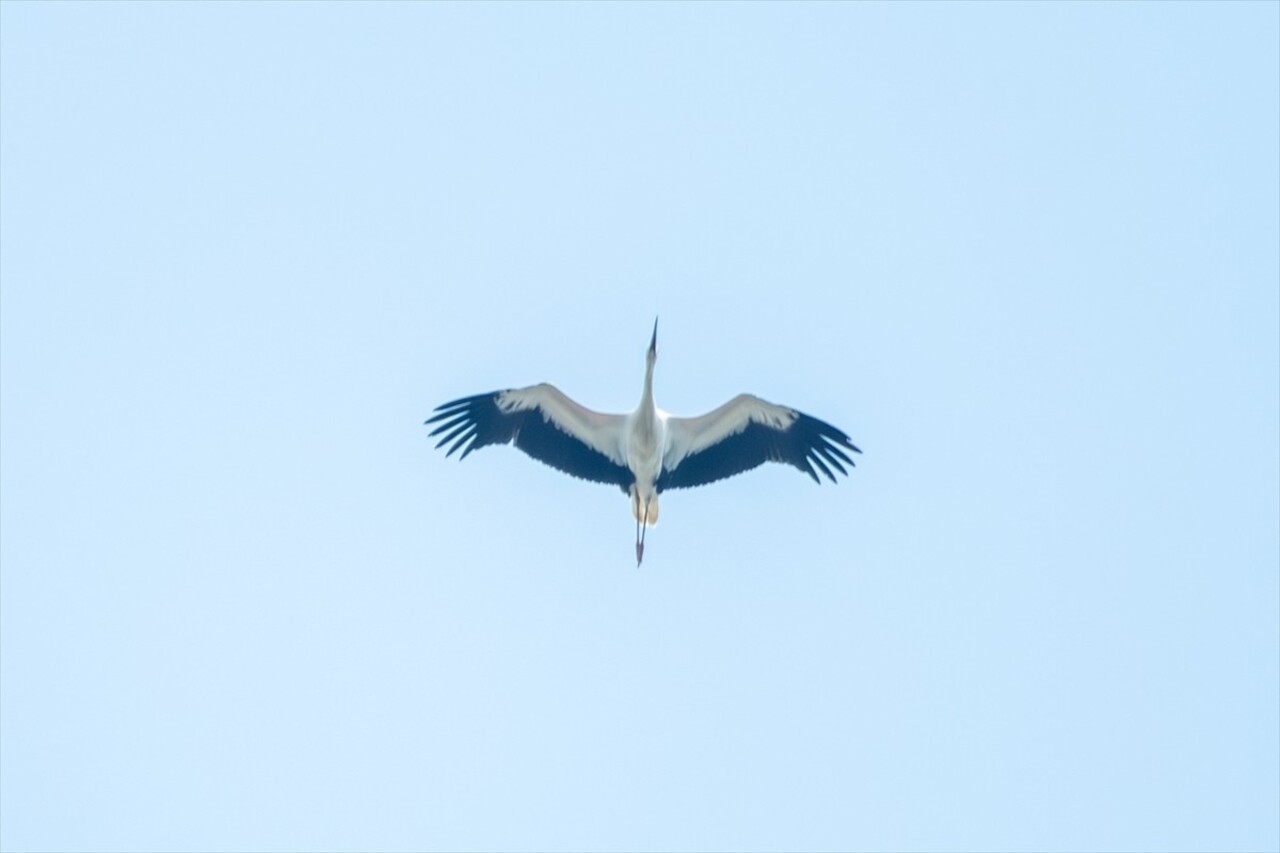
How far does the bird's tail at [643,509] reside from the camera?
91.3ft

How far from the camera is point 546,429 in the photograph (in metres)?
28.0

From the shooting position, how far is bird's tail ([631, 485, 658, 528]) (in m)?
27.8

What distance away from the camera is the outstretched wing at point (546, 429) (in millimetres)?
27750

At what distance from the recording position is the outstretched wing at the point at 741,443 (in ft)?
90.5

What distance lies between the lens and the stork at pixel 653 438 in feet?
90.6

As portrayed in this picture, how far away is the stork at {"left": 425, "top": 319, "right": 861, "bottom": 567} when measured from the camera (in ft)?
90.6

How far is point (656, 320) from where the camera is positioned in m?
27.9

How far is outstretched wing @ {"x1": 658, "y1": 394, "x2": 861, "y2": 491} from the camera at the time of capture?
90.5 ft

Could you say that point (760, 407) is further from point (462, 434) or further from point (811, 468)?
point (462, 434)

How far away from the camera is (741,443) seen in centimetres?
2791

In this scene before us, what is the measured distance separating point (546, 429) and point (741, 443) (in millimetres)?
1508

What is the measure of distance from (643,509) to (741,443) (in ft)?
2.99

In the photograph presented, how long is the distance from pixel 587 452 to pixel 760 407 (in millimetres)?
1404

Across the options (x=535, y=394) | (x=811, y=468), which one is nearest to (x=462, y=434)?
(x=535, y=394)
